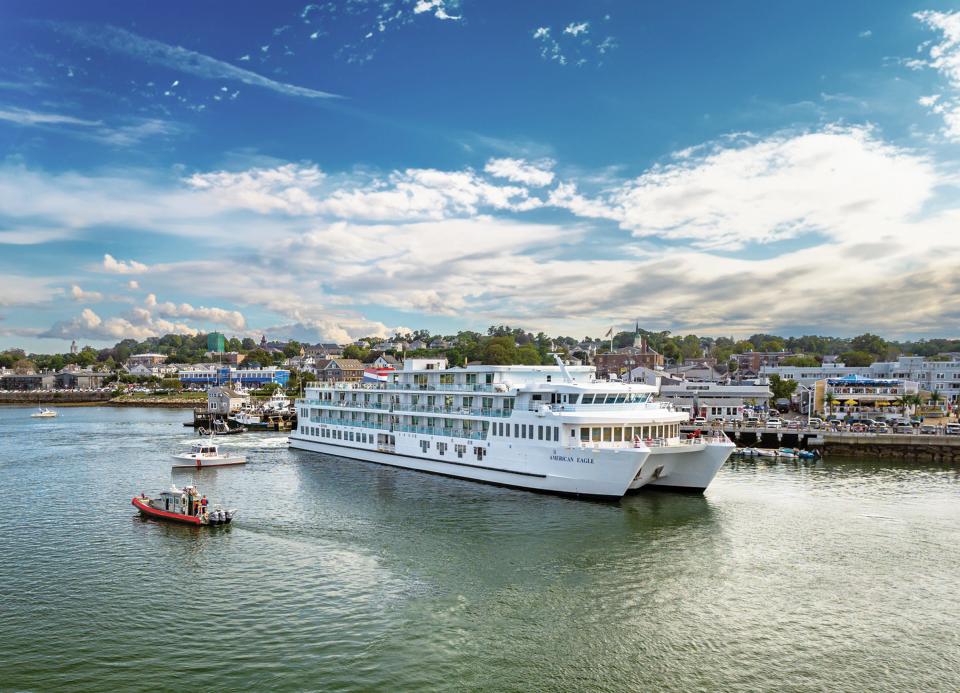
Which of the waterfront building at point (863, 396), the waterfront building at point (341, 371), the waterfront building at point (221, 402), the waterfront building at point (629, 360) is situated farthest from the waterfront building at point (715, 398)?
the waterfront building at point (341, 371)

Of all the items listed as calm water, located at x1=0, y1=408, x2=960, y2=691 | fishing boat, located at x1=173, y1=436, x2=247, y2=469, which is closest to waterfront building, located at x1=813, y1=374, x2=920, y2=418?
calm water, located at x1=0, y1=408, x2=960, y2=691

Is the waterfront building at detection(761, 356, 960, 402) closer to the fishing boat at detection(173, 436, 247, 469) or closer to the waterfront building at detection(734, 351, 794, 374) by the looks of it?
the waterfront building at detection(734, 351, 794, 374)

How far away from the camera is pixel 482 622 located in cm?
2084

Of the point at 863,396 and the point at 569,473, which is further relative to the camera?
the point at 863,396

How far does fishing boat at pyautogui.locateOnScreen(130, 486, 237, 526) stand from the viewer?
32.8 metres

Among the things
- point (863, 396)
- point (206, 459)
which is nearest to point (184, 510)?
point (206, 459)

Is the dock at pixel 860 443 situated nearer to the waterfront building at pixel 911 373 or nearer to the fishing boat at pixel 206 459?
the waterfront building at pixel 911 373

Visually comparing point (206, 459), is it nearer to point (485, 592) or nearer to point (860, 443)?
point (485, 592)

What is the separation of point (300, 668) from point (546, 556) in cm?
1222

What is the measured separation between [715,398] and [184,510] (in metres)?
73.2

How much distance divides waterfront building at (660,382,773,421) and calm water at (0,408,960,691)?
4309 cm

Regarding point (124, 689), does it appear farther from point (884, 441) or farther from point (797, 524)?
point (884, 441)

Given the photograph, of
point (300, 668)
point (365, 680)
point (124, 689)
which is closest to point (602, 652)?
point (365, 680)

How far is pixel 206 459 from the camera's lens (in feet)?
174
